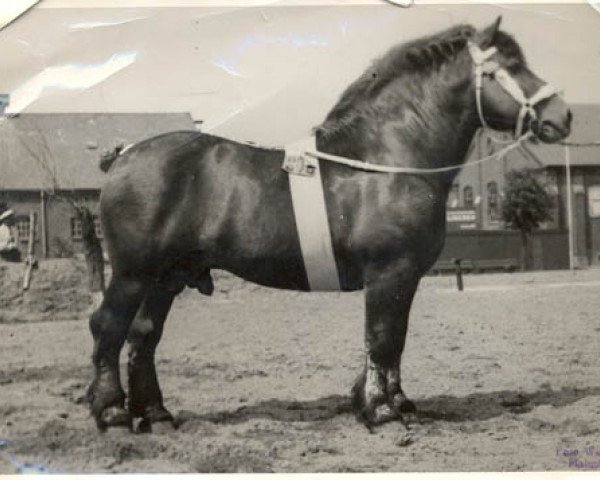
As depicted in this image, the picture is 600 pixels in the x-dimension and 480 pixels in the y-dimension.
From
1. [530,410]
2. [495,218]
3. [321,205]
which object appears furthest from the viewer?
[495,218]

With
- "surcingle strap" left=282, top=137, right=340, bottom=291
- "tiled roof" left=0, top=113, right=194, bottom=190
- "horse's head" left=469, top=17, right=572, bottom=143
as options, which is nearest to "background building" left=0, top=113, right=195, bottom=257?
"tiled roof" left=0, top=113, right=194, bottom=190

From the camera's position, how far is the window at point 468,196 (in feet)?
5.72

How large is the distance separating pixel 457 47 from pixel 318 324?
2.74ft

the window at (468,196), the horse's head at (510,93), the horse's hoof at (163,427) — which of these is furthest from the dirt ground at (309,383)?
the horse's head at (510,93)

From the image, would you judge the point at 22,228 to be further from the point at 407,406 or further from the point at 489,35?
the point at 489,35

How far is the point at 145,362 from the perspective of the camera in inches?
64.8

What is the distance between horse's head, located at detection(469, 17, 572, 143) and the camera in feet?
5.21

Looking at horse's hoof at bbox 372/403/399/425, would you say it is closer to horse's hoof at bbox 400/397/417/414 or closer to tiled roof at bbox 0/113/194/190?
horse's hoof at bbox 400/397/417/414

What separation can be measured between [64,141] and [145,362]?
0.67 meters

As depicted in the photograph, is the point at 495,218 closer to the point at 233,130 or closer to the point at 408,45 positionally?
the point at 408,45

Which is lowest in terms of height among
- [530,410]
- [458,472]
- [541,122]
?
[458,472]

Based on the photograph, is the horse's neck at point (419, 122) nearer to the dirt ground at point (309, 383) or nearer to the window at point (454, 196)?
the window at point (454, 196)

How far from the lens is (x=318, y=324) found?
1716 mm

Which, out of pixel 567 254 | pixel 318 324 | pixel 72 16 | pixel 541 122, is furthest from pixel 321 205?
pixel 72 16
